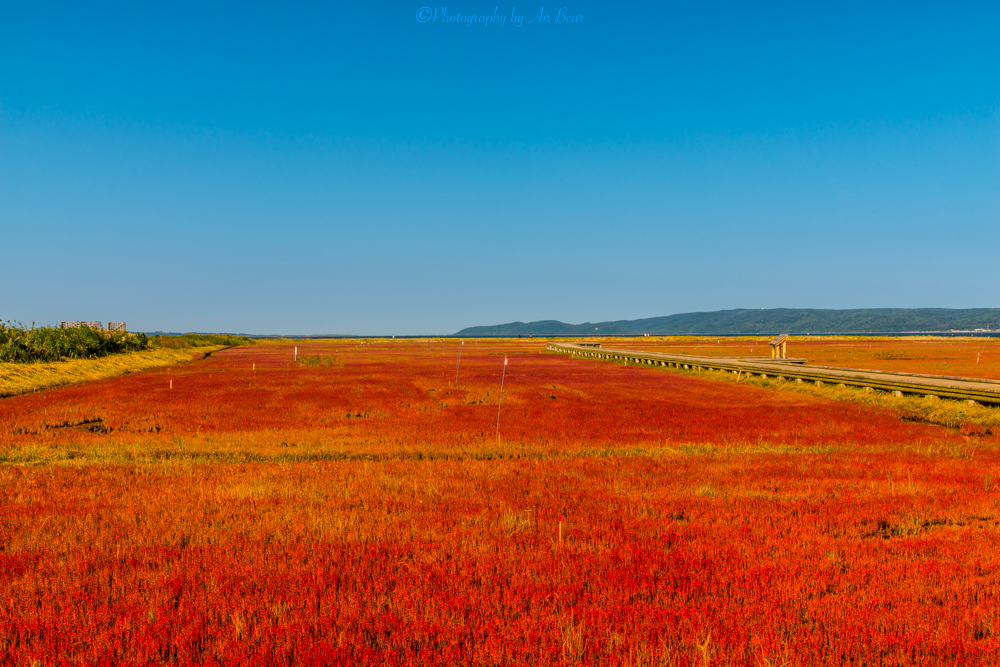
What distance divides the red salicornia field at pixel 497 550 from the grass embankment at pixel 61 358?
21.7 metres

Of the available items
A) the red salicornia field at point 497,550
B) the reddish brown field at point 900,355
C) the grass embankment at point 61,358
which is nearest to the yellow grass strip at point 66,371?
the grass embankment at point 61,358

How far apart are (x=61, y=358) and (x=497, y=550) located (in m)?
48.7

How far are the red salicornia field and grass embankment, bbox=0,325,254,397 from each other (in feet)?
71.3

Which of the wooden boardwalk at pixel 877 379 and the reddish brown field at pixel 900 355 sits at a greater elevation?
the wooden boardwalk at pixel 877 379

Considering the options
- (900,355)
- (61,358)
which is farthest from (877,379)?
(61,358)

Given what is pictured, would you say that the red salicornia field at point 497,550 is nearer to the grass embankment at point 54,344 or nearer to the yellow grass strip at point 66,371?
the yellow grass strip at point 66,371

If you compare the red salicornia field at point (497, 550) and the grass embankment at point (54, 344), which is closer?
the red salicornia field at point (497, 550)

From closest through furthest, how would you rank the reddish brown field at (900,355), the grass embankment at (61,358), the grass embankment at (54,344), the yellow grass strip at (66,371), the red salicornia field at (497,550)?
the red salicornia field at (497,550) → the yellow grass strip at (66,371) → the grass embankment at (61,358) → the grass embankment at (54,344) → the reddish brown field at (900,355)

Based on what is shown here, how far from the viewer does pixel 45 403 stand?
25203 mm

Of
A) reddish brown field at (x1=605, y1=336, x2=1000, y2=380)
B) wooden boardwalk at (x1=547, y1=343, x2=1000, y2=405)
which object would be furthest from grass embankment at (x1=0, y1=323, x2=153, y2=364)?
reddish brown field at (x1=605, y1=336, x2=1000, y2=380)

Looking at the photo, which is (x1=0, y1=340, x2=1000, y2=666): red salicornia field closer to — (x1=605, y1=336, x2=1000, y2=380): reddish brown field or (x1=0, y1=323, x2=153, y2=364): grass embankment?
(x1=0, y1=323, x2=153, y2=364): grass embankment

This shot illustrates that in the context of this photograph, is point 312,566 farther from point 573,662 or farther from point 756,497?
point 756,497

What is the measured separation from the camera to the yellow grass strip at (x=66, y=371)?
3190 cm

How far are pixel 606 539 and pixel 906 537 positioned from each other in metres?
4.10
